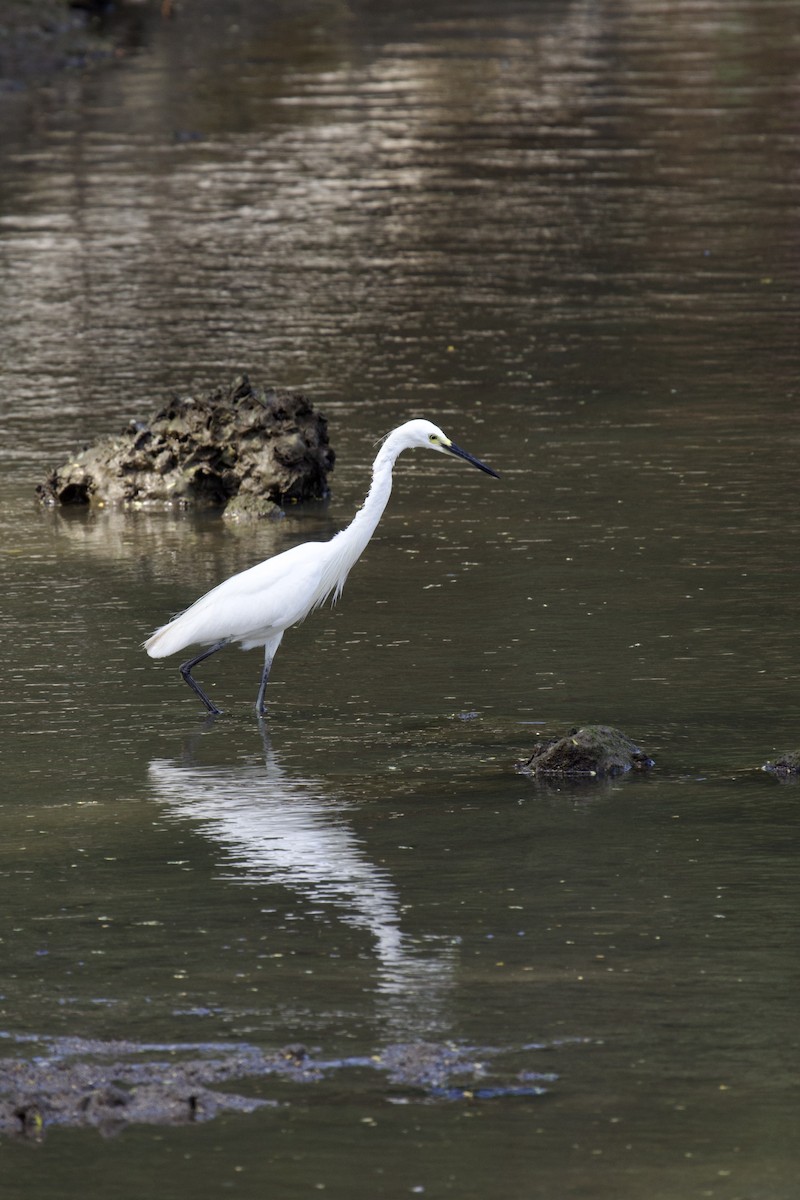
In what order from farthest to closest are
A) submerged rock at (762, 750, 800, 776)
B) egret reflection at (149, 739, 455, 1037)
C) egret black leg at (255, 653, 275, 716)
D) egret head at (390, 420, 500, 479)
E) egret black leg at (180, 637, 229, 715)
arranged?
egret head at (390, 420, 500, 479)
egret black leg at (180, 637, 229, 715)
egret black leg at (255, 653, 275, 716)
submerged rock at (762, 750, 800, 776)
egret reflection at (149, 739, 455, 1037)

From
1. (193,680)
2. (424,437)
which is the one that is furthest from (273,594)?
(424,437)

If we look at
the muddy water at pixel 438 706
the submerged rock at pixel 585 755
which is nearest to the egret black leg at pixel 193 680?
the muddy water at pixel 438 706

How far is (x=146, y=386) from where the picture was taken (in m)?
15.5

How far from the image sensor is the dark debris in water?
5348 mm

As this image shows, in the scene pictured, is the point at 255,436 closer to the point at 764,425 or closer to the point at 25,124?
the point at 764,425

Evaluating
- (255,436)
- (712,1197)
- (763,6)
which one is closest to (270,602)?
(255,436)

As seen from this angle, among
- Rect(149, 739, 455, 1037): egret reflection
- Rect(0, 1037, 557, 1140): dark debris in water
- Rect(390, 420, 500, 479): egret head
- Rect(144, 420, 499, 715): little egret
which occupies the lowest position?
Rect(149, 739, 455, 1037): egret reflection

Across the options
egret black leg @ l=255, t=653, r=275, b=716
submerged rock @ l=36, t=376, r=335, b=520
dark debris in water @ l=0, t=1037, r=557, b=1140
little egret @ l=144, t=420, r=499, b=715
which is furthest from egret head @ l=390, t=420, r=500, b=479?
dark debris in water @ l=0, t=1037, r=557, b=1140

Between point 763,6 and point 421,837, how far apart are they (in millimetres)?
42557

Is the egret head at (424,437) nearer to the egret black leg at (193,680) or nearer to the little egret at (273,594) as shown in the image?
the little egret at (273,594)

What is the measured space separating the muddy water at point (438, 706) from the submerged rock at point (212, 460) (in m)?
0.26

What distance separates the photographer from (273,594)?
9.20m

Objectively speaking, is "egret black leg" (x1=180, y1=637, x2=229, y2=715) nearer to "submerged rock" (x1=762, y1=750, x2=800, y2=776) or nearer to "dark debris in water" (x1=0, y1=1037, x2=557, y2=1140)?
"submerged rock" (x1=762, y1=750, x2=800, y2=776)

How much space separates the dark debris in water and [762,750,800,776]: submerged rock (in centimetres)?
258
